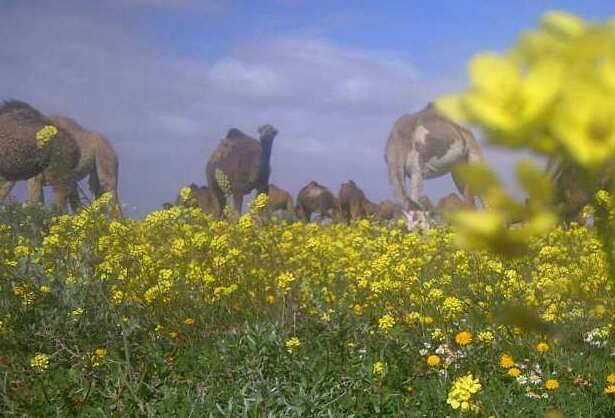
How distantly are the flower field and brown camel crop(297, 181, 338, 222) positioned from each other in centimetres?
1086

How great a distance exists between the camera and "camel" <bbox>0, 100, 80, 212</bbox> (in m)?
11.3

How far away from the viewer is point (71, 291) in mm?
4680

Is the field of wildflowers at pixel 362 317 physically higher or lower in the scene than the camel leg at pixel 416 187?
higher

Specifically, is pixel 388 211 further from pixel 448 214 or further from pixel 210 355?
pixel 448 214

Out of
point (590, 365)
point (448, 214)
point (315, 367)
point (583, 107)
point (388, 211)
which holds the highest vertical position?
point (583, 107)

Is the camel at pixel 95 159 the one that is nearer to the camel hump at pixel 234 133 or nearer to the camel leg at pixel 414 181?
the camel hump at pixel 234 133

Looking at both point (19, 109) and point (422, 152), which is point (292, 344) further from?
point (422, 152)

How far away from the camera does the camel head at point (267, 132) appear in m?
15.1

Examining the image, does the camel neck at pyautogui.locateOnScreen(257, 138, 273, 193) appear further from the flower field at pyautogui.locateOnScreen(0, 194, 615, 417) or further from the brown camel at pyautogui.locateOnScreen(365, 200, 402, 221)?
the flower field at pyautogui.locateOnScreen(0, 194, 615, 417)

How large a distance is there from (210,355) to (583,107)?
3.80 m

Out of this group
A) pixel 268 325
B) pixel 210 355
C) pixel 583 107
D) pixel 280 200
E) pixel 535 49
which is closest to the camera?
pixel 583 107

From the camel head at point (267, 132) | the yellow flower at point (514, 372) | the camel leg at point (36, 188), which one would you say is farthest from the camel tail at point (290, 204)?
the yellow flower at point (514, 372)

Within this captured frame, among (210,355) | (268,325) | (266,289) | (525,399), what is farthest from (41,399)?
(525,399)

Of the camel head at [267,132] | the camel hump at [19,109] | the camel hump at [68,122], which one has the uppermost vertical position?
the camel hump at [19,109]
